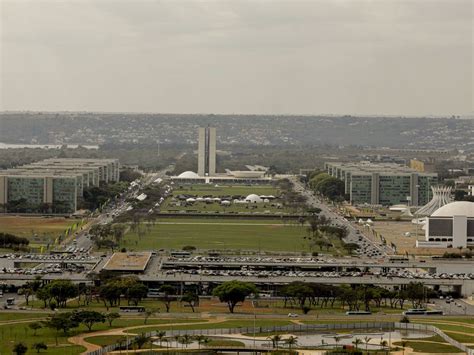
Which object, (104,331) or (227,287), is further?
(227,287)

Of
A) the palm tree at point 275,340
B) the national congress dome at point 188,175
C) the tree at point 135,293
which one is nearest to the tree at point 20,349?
the palm tree at point 275,340

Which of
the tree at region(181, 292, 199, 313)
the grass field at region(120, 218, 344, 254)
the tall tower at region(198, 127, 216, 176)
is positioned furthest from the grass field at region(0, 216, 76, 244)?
the tall tower at region(198, 127, 216, 176)

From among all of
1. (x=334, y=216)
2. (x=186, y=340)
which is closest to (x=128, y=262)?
(x=186, y=340)

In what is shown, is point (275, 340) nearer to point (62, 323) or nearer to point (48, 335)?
point (62, 323)

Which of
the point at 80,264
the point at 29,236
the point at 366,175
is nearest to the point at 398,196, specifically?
the point at 366,175

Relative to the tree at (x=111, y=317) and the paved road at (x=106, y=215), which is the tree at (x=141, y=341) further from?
the paved road at (x=106, y=215)

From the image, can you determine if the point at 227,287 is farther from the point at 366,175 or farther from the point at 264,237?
the point at 366,175
